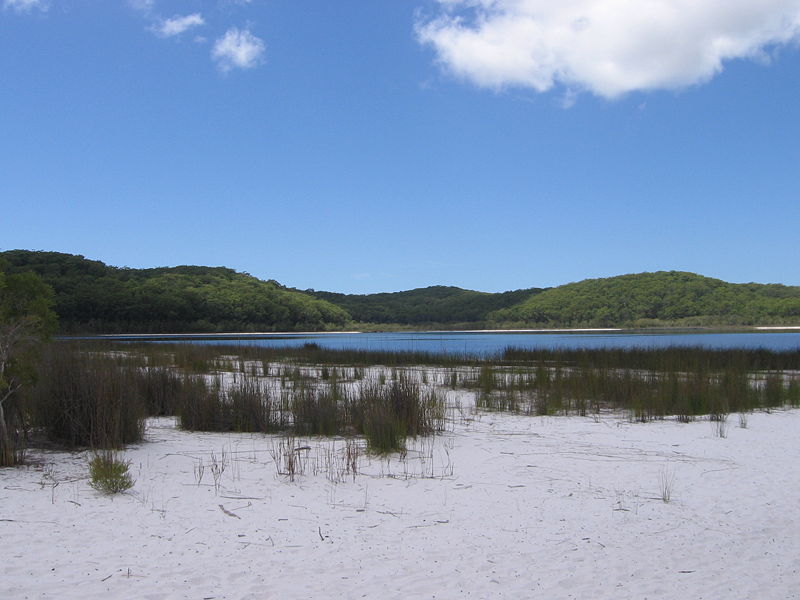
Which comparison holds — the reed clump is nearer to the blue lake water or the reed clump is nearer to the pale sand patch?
the pale sand patch

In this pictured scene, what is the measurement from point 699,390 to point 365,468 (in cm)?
641

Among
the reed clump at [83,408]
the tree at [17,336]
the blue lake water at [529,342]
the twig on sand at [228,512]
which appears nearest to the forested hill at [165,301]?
the blue lake water at [529,342]

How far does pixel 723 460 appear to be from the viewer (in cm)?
565

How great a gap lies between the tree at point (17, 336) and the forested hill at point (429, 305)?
94349 mm

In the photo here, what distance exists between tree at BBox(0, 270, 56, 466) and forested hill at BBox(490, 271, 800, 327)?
84.2m

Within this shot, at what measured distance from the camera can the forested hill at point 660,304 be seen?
81.6 m

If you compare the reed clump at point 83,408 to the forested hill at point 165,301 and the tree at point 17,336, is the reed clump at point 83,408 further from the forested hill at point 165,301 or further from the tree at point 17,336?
the forested hill at point 165,301

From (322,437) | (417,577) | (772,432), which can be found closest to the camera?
(417,577)

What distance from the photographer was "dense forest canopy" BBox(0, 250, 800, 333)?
56.6 m

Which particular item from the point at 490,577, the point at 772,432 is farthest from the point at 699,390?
the point at 490,577

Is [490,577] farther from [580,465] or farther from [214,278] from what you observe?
[214,278]

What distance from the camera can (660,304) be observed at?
295ft

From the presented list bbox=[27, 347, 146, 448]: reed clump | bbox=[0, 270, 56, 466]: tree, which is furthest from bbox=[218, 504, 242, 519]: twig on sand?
bbox=[0, 270, 56, 466]: tree

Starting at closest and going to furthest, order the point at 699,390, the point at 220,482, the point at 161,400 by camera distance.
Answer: the point at 220,482 < the point at 161,400 < the point at 699,390
